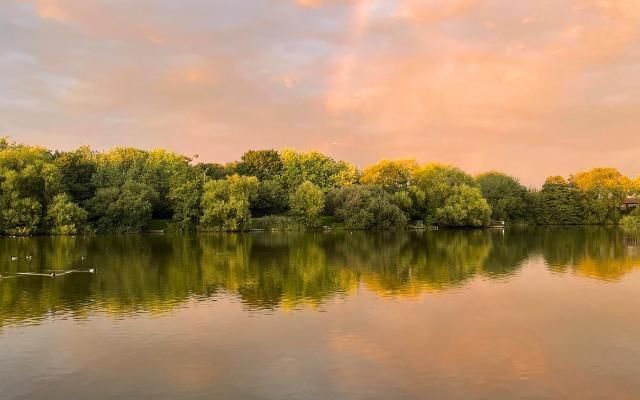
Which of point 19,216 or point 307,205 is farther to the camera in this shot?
point 307,205

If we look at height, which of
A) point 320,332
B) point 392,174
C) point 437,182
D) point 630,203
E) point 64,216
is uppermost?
point 392,174

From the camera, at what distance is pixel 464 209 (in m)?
91.9

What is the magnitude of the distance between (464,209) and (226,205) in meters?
40.1

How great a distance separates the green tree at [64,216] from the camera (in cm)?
7306

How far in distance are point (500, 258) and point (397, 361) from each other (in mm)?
31400

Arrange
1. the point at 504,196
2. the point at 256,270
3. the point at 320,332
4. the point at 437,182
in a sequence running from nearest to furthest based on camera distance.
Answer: the point at 320,332, the point at 256,270, the point at 437,182, the point at 504,196

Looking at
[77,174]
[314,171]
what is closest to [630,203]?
[314,171]

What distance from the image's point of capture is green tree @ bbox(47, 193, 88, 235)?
7306cm

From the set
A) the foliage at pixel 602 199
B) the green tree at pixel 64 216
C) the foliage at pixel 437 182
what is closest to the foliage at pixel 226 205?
the green tree at pixel 64 216

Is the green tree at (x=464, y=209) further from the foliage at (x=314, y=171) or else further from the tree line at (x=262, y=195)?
the foliage at (x=314, y=171)

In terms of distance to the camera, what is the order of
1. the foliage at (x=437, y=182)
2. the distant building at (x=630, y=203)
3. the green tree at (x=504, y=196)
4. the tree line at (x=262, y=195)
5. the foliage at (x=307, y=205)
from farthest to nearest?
the distant building at (x=630, y=203), the green tree at (x=504, y=196), the foliage at (x=437, y=182), the foliage at (x=307, y=205), the tree line at (x=262, y=195)

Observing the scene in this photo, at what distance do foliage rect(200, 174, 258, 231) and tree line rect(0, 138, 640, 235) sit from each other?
0.16 m

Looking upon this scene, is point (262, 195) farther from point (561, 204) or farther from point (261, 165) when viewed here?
point (561, 204)

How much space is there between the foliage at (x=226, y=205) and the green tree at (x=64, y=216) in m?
17.2
